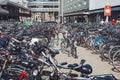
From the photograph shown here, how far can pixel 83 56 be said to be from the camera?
12398 millimetres

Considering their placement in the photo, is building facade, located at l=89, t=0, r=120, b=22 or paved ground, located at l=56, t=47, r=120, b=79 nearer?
paved ground, located at l=56, t=47, r=120, b=79

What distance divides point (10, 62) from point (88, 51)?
8.03 metres

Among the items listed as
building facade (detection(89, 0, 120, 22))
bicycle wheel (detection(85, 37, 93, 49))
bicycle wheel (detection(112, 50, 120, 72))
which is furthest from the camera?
building facade (detection(89, 0, 120, 22))

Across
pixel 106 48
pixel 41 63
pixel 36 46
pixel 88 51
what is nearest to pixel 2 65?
pixel 41 63

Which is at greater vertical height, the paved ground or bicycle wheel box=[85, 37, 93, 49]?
bicycle wheel box=[85, 37, 93, 49]

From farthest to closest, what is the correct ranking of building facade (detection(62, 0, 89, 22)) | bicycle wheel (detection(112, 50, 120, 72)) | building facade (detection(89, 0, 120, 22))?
building facade (detection(62, 0, 89, 22)) < building facade (detection(89, 0, 120, 22)) < bicycle wheel (detection(112, 50, 120, 72))

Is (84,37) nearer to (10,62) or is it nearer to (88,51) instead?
(88,51)

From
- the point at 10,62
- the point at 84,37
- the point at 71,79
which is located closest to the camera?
the point at 71,79

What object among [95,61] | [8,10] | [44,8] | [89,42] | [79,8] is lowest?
[44,8]

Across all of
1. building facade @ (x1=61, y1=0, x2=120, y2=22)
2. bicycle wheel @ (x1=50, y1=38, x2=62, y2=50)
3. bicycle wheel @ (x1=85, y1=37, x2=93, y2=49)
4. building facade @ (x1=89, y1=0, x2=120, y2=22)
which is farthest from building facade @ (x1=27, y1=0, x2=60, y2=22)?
bicycle wheel @ (x1=85, y1=37, x2=93, y2=49)

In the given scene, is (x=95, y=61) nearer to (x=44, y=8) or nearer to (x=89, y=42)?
(x=89, y=42)

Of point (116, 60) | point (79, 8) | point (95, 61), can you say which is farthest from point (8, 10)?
point (116, 60)

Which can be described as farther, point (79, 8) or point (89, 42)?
point (79, 8)

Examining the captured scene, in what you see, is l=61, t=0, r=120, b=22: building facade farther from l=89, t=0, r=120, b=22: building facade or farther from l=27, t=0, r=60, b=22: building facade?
l=27, t=0, r=60, b=22: building facade
